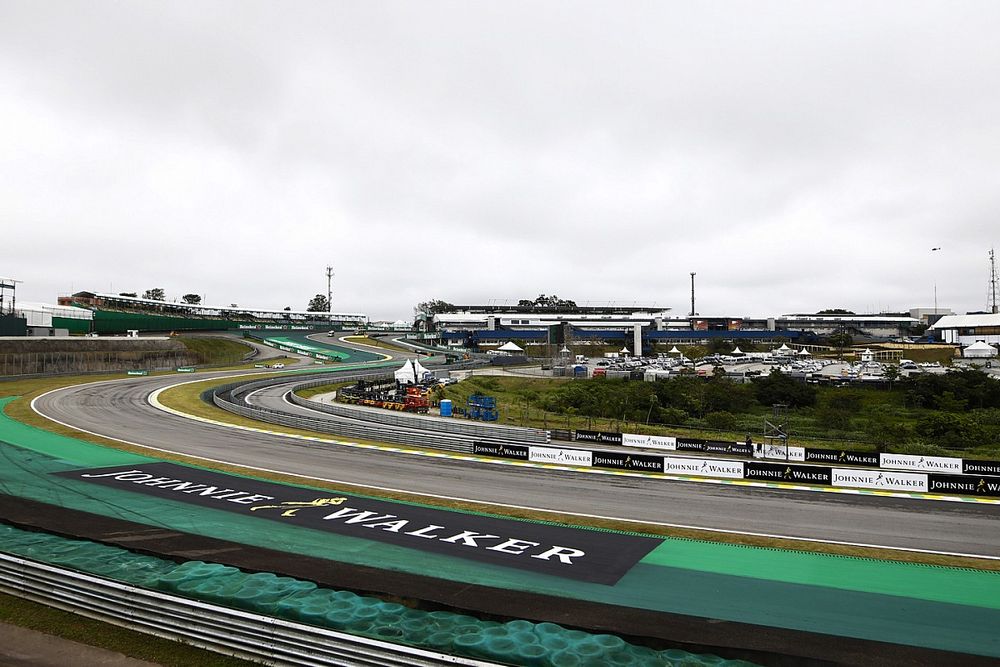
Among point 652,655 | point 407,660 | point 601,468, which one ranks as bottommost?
point 601,468

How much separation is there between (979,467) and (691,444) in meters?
12.2

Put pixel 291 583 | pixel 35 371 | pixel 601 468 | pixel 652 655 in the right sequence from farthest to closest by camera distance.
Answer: pixel 35 371
pixel 601 468
pixel 291 583
pixel 652 655

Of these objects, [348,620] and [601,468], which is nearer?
[348,620]

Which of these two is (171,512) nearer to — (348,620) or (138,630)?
(138,630)

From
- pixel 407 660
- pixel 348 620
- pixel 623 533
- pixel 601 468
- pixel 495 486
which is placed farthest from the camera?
pixel 601 468

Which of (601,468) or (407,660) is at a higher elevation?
(407,660)

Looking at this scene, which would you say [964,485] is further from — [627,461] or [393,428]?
[393,428]

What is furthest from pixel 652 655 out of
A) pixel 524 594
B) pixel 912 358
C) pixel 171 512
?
pixel 912 358

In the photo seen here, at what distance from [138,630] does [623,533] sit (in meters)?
12.2

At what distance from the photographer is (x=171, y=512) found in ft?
55.2

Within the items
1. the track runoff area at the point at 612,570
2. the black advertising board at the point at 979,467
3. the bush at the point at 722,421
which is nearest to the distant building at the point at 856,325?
the bush at the point at 722,421

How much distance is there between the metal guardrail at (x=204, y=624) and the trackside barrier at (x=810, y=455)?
1000 inches

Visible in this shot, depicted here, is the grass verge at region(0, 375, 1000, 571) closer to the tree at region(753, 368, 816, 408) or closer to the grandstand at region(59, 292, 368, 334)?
the tree at region(753, 368, 816, 408)

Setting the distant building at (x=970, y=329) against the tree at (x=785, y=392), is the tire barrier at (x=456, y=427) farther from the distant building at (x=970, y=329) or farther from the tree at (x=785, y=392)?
the distant building at (x=970, y=329)
